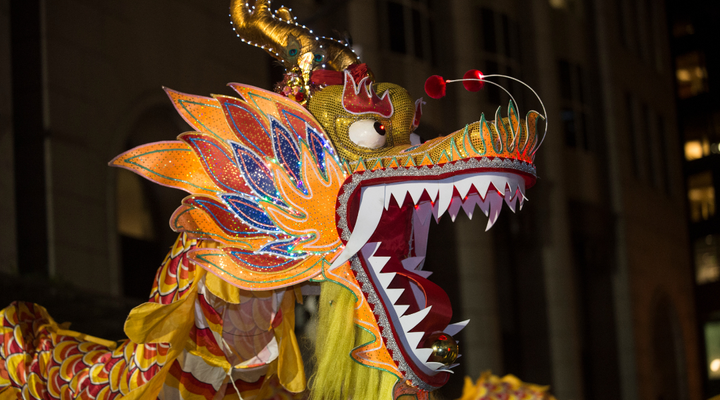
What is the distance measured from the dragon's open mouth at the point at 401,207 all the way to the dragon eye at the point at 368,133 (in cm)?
9

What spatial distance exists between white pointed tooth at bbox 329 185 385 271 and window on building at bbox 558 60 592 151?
7.43 m

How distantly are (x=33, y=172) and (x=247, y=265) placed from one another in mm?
3060

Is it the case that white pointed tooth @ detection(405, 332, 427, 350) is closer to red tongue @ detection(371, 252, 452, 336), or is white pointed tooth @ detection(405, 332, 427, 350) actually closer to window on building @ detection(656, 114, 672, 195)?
red tongue @ detection(371, 252, 452, 336)

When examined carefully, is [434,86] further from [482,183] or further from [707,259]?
[707,259]

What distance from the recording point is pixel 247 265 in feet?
4.65

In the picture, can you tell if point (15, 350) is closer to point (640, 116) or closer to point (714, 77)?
point (640, 116)

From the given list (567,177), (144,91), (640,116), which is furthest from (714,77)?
(144,91)

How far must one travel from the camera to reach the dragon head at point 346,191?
1347 millimetres

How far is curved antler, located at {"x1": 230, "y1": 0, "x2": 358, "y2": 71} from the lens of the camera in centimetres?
158

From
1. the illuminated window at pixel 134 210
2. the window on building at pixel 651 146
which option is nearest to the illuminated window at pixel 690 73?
the window on building at pixel 651 146

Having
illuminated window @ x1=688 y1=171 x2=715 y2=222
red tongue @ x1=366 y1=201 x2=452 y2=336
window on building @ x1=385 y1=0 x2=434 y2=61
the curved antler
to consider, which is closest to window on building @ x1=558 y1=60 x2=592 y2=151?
window on building @ x1=385 y1=0 x2=434 y2=61

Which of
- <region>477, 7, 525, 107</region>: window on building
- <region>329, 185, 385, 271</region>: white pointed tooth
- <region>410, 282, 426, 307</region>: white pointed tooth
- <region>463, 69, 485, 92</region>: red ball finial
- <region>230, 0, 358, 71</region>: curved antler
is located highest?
<region>477, 7, 525, 107</region>: window on building

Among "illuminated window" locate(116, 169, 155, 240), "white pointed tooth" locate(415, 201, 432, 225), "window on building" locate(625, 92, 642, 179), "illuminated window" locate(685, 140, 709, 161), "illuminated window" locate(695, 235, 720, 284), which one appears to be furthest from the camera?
"illuminated window" locate(685, 140, 709, 161)

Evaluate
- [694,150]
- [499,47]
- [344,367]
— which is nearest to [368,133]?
[344,367]
